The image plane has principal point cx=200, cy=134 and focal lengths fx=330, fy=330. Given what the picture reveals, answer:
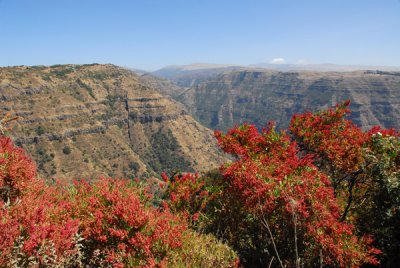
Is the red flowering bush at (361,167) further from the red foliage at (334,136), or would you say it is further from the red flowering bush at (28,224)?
the red flowering bush at (28,224)

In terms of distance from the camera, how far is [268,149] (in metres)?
17.9

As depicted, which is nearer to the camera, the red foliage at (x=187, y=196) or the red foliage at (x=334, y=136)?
the red foliage at (x=187, y=196)

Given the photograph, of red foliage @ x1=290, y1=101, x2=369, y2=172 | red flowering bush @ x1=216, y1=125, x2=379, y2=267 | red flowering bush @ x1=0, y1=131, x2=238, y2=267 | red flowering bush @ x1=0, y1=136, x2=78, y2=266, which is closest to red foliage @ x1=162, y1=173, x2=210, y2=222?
red flowering bush @ x1=216, y1=125, x2=379, y2=267

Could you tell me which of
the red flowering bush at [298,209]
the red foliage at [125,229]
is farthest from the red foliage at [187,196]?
the red foliage at [125,229]

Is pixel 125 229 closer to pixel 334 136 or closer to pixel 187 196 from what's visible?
pixel 187 196

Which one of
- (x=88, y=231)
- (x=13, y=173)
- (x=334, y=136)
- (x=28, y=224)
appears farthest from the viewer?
(x=334, y=136)

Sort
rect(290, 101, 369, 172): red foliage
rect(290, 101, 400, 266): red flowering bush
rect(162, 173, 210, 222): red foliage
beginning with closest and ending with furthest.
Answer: rect(290, 101, 400, 266): red flowering bush, rect(162, 173, 210, 222): red foliage, rect(290, 101, 369, 172): red foliage

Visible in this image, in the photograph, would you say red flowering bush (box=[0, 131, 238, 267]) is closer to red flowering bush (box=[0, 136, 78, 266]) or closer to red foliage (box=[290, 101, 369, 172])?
red flowering bush (box=[0, 136, 78, 266])

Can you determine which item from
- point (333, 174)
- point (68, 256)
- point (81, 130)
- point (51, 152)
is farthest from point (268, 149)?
point (81, 130)

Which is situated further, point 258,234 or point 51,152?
point 51,152

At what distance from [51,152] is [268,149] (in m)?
171

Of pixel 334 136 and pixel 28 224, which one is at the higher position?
pixel 28 224

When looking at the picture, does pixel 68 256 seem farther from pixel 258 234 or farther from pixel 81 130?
pixel 81 130

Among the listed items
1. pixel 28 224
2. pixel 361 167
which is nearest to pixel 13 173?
pixel 28 224
